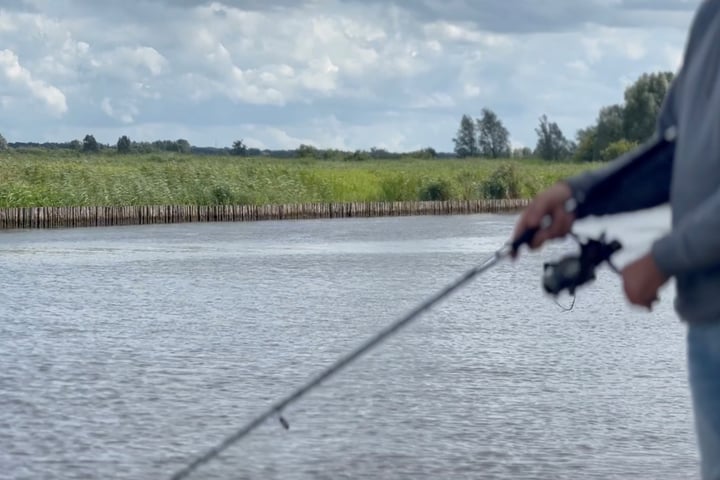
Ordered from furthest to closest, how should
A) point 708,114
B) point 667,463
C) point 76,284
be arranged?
1. point 76,284
2. point 667,463
3. point 708,114

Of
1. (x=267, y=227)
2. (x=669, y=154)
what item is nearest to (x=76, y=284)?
(x=669, y=154)

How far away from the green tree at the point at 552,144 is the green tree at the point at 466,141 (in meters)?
9.08

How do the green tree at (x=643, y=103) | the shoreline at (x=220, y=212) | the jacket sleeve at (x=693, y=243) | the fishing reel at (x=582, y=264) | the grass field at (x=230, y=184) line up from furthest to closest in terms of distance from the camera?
the green tree at (x=643, y=103)
the grass field at (x=230, y=184)
the shoreline at (x=220, y=212)
the fishing reel at (x=582, y=264)
the jacket sleeve at (x=693, y=243)

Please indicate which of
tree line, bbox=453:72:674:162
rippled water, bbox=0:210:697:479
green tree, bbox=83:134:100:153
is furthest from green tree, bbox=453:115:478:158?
rippled water, bbox=0:210:697:479

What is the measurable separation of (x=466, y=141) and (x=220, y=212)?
272ft

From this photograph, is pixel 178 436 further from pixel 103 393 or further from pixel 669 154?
pixel 669 154

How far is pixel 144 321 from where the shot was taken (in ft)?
55.9

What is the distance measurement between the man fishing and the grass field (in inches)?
1959

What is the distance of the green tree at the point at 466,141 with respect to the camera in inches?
5423

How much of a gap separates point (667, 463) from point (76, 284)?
53.1 feet

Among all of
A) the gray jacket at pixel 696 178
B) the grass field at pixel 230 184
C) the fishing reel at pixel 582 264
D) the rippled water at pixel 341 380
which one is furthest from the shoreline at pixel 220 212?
the gray jacket at pixel 696 178

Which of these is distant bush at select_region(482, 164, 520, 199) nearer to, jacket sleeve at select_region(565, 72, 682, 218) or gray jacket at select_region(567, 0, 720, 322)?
jacket sleeve at select_region(565, 72, 682, 218)

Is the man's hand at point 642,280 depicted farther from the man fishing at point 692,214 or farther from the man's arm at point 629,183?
the man's arm at point 629,183

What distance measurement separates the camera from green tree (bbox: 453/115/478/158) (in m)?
138
